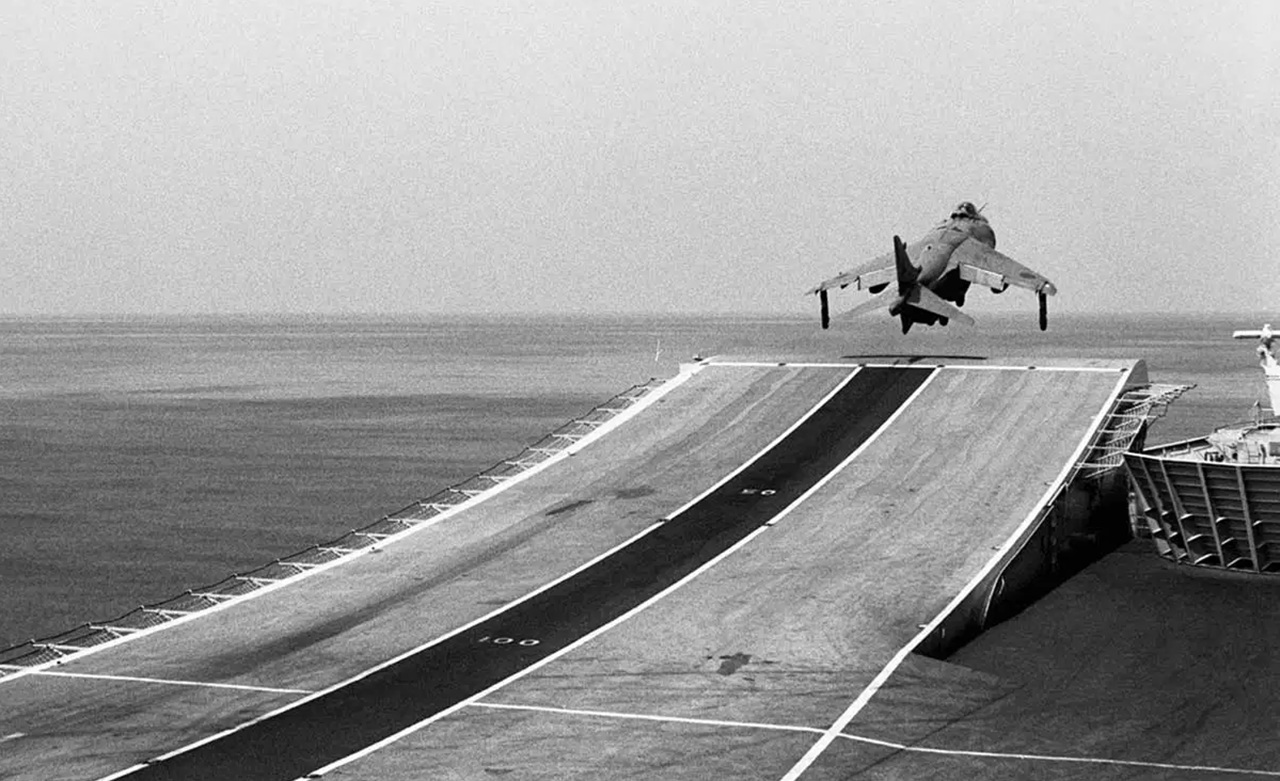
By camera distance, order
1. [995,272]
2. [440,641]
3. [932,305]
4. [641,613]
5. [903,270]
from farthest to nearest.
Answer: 1. [995,272]
2. [932,305]
3. [903,270]
4. [641,613]
5. [440,641]

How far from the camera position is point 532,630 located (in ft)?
111

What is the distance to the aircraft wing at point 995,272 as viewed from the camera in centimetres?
6675

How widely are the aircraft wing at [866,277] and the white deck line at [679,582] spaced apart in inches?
472

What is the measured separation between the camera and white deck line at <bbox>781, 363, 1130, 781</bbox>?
86.7ft

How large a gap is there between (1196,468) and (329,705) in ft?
87.8

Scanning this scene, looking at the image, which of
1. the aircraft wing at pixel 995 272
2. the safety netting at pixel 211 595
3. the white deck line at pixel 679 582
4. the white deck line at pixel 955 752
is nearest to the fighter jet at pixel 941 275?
the aircraft wing at pixel 995 272

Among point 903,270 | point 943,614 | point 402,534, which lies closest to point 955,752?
point 943,614

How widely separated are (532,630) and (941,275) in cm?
3747

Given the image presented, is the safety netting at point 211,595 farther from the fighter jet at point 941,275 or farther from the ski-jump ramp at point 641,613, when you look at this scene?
the fighter jet at point 941,275

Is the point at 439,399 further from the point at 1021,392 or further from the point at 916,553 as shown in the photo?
the point at 916,553

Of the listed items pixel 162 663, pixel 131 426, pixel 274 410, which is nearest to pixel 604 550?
pixel 162 663

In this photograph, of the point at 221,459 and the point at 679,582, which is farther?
the point at 221,459

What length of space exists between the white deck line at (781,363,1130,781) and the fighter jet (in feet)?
39.8

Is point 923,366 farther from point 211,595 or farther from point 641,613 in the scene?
point 211,595
